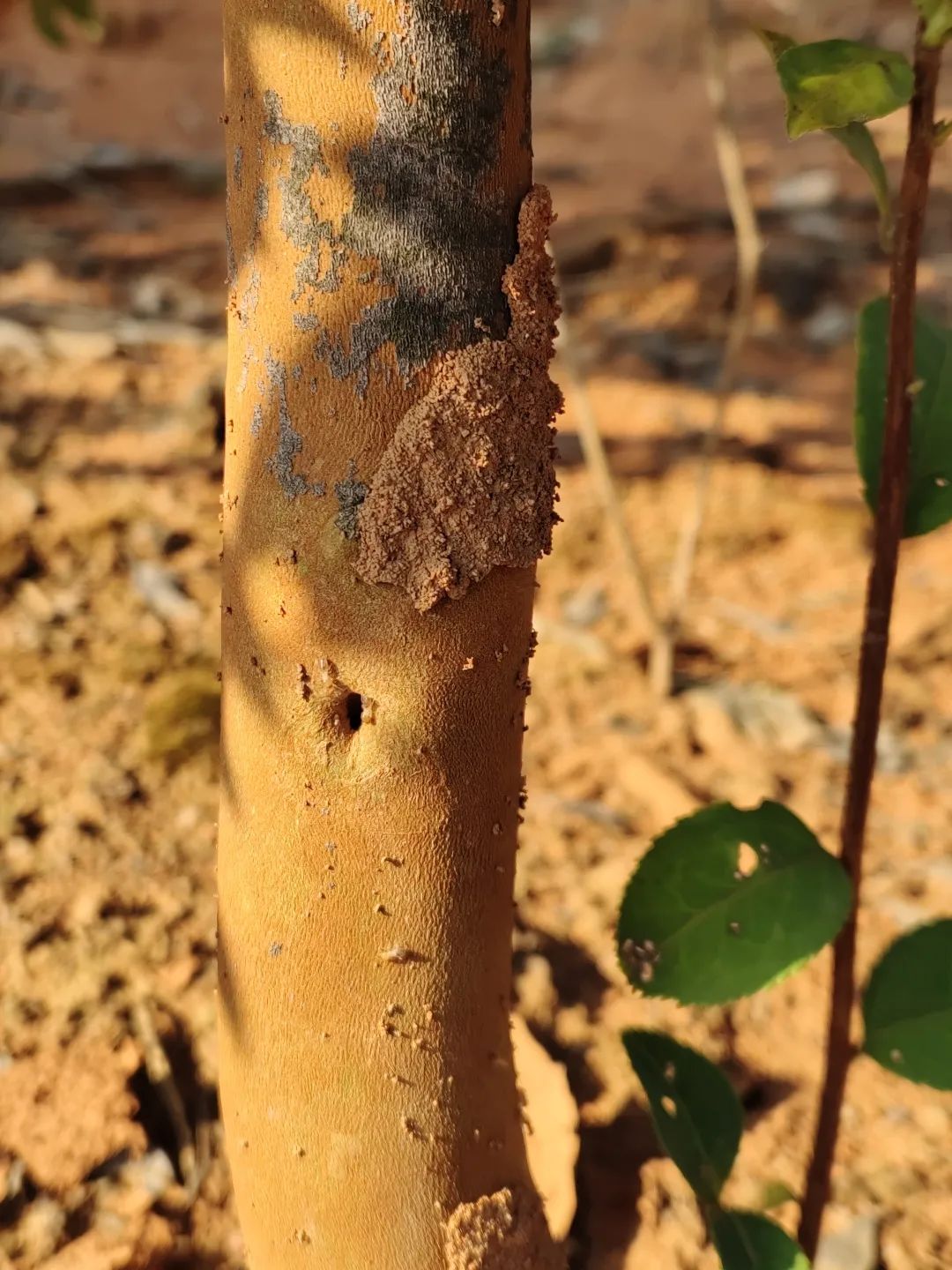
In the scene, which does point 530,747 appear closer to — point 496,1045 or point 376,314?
point 496,1045

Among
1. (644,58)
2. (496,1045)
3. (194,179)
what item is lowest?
(496,1045)

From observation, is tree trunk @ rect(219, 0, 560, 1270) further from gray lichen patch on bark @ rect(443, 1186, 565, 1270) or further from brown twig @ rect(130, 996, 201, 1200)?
brown twig @ rect(130, 996, 201, 1200)

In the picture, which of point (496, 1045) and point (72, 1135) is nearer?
point (496, 1045)

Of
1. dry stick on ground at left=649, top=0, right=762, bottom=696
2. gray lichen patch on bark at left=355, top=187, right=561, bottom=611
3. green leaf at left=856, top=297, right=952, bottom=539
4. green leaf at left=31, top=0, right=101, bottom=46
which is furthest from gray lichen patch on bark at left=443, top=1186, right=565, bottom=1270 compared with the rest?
green leaf at left=31, top=0, right=101, bottom=46

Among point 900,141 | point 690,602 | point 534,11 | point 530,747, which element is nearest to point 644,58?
point 534,11

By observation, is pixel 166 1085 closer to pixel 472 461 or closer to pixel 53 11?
pixel 472 461

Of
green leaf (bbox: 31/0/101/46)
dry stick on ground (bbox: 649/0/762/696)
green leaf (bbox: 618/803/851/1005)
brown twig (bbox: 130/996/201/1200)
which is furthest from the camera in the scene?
dry stick on ground (bbox: 649/0/762/696)
